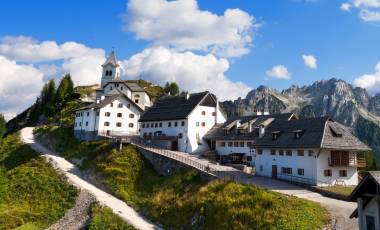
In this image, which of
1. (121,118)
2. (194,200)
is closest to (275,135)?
(194,200)

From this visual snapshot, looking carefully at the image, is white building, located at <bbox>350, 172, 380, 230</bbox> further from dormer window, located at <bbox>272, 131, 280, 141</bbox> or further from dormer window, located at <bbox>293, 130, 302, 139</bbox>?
dormer window, located at <bbox>272, 131, 280, 141</bbox>

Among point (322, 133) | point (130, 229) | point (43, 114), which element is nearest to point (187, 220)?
point (130, 229)

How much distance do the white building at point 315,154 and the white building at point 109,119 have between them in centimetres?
4016

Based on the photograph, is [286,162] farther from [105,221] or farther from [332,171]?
[105,221]

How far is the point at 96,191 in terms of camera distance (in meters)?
54.8

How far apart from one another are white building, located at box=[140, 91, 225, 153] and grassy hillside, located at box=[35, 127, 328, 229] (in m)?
9.27

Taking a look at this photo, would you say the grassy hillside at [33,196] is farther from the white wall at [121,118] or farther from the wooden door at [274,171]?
the wooden door at [274,171]

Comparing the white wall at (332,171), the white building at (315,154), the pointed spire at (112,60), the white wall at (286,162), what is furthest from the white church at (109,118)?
the pointed spire at (112,60)

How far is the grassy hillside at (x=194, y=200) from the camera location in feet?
114

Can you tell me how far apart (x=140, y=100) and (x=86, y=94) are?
25.7 m

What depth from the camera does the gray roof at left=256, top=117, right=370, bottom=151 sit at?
153ft

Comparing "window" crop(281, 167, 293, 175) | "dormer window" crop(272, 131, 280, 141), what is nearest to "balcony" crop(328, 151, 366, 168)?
"window" crop(281, 167, 293, 175)

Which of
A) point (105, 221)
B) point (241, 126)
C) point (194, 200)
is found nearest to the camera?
point (105, 221)

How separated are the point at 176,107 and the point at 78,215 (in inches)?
1331
